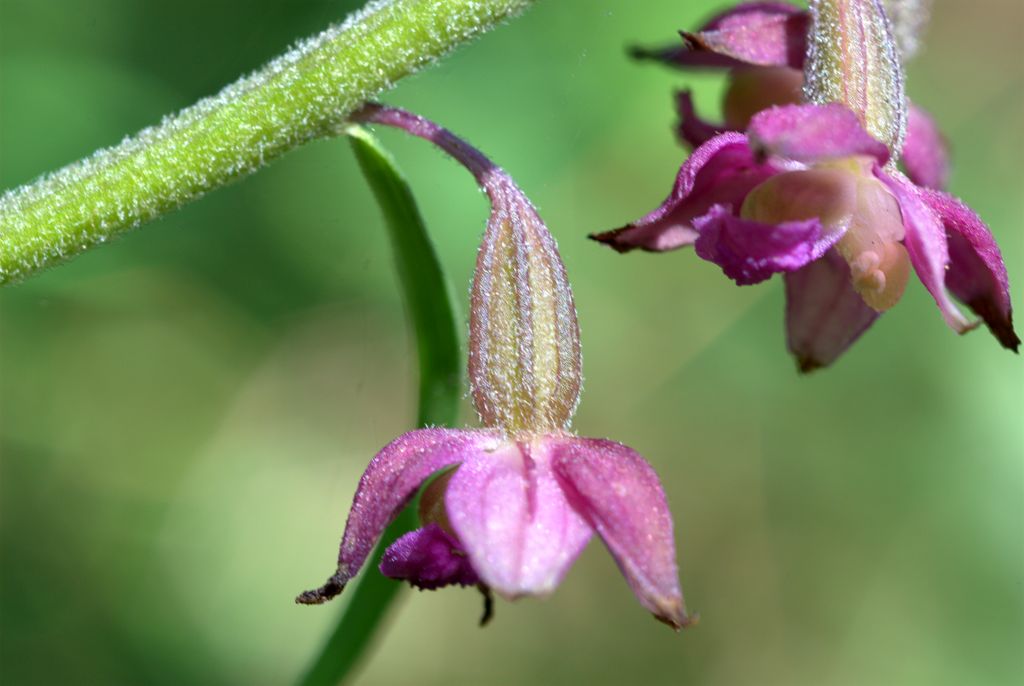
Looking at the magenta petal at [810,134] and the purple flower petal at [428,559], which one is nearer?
the magenta petal at [810,134]

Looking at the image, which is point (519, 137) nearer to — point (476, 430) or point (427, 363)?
point (427, 363)

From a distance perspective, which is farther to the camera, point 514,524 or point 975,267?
point 975,267

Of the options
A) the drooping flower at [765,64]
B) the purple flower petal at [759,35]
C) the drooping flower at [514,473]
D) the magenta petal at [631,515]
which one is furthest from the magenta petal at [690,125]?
the magenta petal at [631,515]

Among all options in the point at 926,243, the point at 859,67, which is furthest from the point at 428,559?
the point at 859,67

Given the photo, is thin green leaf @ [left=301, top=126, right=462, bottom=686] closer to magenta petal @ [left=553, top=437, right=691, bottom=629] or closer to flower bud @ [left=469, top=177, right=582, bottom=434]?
flower bud @ [left=469, top=177, right=582, bottom=434]

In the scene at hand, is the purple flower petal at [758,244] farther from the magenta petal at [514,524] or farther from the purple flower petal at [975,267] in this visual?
the magenta petal at [514,524]

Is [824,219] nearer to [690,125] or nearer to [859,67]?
[859,67]

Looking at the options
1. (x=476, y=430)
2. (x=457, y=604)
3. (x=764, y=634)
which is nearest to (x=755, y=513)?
(x=764, y=634)
